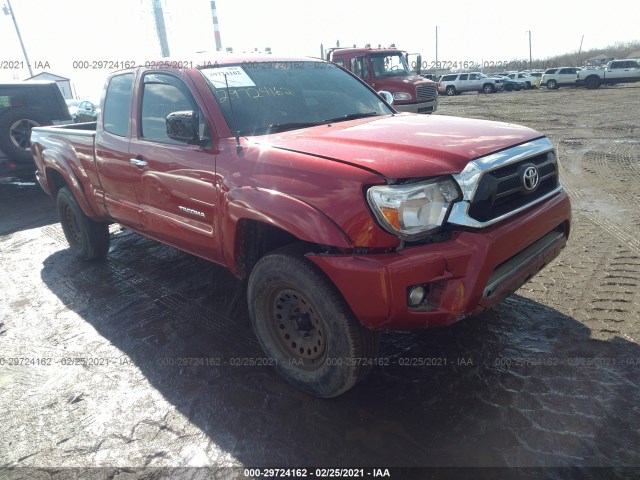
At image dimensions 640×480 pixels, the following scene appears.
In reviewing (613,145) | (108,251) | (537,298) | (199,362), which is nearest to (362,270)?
(199,362)

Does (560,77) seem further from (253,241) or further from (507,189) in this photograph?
(253,241)

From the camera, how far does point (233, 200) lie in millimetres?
2736

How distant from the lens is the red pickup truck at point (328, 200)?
7.27 feet

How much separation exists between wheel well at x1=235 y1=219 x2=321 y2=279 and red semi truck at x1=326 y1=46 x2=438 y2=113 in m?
11.6

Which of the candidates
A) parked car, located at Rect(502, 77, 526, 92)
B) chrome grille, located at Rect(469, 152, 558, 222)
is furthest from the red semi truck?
parked car, located at Rect(502, 77, 526, 92)

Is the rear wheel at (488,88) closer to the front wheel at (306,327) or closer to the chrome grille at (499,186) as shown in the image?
the chrome grille at (499,186)

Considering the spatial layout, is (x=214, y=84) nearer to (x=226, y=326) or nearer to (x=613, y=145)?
(x=226, y=326)

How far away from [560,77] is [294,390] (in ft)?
111

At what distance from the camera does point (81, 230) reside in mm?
4898

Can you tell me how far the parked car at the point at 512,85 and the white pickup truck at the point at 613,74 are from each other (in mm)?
4526

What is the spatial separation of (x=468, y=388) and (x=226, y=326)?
1840 millimetres

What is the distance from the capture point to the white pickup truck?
2738cm

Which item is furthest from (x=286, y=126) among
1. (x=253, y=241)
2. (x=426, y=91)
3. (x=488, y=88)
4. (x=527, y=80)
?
(x=527, y=80)

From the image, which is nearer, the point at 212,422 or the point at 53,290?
A: the point at 212,422
